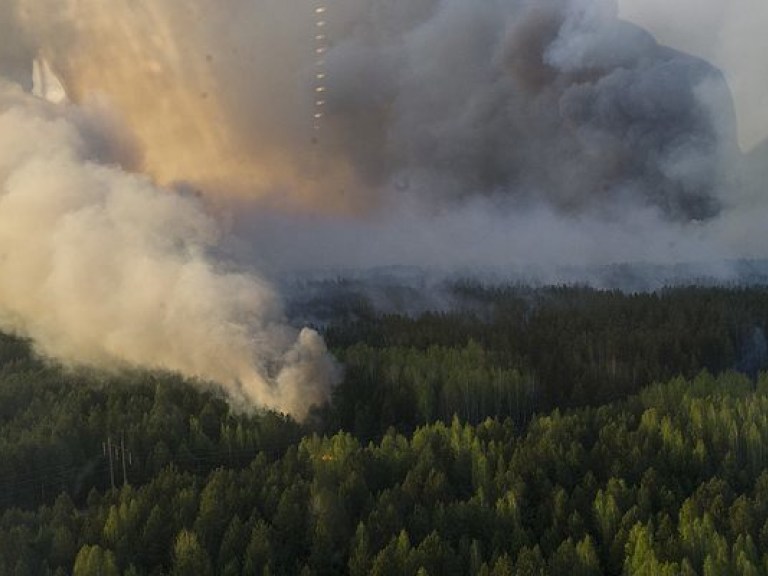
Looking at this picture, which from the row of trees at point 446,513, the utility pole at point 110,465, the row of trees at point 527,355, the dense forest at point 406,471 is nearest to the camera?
the row of trees at point 446,513

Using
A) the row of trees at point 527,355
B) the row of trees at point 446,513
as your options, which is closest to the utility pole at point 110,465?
the row of trees at point 446,513

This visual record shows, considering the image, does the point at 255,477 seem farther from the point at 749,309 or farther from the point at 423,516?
the point at 749,309

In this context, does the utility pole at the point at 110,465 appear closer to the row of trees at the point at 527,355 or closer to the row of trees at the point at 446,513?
the row of trees at the point at 446,513

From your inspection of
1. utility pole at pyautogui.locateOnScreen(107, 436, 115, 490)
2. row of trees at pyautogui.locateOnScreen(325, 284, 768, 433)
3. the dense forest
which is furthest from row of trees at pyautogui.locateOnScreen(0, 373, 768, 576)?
row of trees at pyautogui.locateOnScreen(325, 284, 768, 433)

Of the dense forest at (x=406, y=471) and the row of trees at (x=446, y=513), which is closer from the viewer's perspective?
the row of trees at (x=446, y=513)

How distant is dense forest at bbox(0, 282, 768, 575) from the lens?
50750mm

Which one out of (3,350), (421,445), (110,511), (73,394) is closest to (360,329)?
(3,350)

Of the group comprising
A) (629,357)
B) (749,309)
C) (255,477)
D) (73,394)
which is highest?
(749,309)

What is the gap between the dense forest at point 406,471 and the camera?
50.8m

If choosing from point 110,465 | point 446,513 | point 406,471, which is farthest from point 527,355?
point 446,513

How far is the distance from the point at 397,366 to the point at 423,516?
196 feet

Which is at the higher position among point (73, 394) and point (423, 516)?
point (73, 394)

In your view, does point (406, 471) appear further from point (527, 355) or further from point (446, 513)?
point (527, 355)

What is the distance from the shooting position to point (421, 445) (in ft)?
249
